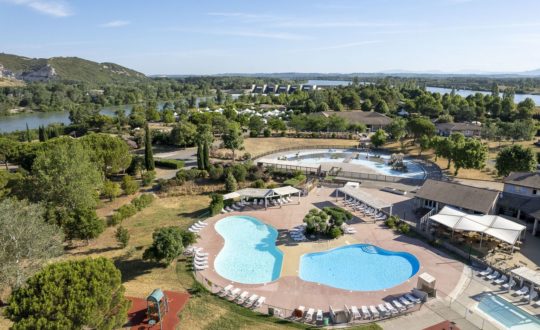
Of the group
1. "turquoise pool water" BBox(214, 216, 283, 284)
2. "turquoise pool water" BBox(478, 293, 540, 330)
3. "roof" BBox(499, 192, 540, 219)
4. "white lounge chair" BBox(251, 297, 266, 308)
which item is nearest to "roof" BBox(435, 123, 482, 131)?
"roof" BBox(499, 192, 540, 219)

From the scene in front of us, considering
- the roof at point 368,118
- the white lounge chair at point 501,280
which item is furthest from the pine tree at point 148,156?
the roof at point 368,118

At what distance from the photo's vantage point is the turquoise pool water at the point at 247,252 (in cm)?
2373

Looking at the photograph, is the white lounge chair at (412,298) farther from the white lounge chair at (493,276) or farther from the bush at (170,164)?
the bush at (170,164)

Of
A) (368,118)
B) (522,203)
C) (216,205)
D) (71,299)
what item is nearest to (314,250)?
(216,205)

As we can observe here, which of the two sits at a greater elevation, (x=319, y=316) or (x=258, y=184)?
(x=258, y=184)

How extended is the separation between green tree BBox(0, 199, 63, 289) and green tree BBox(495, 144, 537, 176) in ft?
153

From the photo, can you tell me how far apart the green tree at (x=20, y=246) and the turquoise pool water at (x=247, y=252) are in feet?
36.4

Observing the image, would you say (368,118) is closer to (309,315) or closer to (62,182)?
(62,182)

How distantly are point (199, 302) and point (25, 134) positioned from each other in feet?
239

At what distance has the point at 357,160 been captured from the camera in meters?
55.2

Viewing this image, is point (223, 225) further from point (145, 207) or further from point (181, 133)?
point (181, 133)

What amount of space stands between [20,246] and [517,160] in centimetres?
4836

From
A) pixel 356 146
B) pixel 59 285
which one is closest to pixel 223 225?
pixel 59 285

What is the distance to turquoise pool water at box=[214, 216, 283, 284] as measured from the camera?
23734mm
